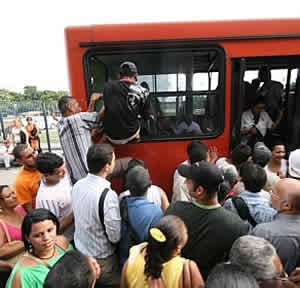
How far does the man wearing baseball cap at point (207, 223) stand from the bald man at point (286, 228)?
0.16 metres

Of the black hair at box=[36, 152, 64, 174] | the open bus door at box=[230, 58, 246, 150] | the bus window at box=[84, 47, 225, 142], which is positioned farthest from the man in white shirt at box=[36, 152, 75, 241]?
the open bus door at box=[230, 58, 246, 150]

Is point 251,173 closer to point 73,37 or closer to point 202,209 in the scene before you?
point 202,209

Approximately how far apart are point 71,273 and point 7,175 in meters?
7.54

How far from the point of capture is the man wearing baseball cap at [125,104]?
7.36 ft

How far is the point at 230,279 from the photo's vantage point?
0.93m

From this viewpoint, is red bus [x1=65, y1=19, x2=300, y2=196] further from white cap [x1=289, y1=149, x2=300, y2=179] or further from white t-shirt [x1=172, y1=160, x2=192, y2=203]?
white cap [x1=289, y1=149, x2=300, y2=179]

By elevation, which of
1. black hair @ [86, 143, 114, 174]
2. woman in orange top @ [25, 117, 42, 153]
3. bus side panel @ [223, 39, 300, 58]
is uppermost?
bus side panel @ [223, 39, 300, 58]

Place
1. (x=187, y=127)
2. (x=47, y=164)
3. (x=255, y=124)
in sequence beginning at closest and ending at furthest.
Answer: (x=47, y=164)
(x=187, y=127)
(x=255, y=124)

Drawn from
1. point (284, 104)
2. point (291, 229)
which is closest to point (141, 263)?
point (291, 229)

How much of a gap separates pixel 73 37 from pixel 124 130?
3.60 ft

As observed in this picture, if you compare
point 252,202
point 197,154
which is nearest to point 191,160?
point 197,154

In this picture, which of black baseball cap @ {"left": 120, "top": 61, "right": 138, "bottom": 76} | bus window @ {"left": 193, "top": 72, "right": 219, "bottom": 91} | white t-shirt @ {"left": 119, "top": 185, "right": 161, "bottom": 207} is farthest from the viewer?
bus window @ {"left": 193, "top": 72, "right": 219, "bottom": 91}

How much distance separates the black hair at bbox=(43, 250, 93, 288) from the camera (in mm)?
936

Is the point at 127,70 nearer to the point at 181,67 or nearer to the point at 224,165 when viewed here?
the point at 181,67
